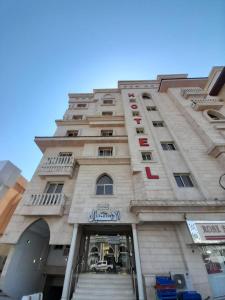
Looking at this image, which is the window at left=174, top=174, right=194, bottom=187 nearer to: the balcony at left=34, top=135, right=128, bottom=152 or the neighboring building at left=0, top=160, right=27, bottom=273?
the balcony at left=34, top=135, right=128, bottom=152

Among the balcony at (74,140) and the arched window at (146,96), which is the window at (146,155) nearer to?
the balcony at (74,140)

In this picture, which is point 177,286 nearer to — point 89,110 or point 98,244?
point 98,244

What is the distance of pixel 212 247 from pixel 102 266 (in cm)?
639

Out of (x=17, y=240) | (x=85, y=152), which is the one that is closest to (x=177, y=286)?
(x=17, y=240)

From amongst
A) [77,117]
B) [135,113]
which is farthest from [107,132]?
[77,117]

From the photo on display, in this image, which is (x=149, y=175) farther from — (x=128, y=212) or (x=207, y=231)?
(x=207, y=231)

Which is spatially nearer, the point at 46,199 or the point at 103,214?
the point at 103,214

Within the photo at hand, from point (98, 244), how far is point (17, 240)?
485cm

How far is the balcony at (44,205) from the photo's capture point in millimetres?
8562

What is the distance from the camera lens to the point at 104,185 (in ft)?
33.9

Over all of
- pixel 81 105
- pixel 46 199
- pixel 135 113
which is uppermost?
pixel 81 105

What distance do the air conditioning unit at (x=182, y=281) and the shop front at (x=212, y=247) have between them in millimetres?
1062

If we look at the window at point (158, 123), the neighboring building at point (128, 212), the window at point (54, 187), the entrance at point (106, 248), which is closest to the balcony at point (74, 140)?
the neighboring building at point (128, 212)

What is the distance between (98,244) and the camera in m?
9.41
